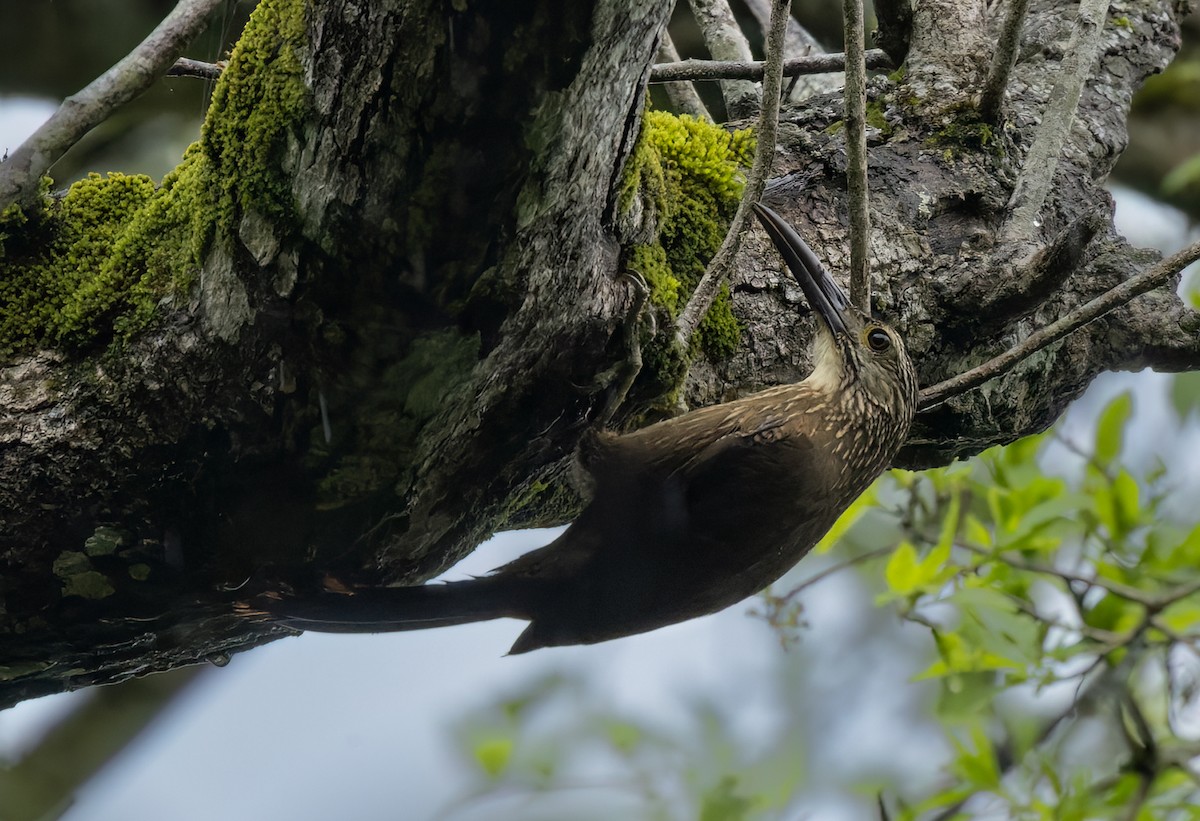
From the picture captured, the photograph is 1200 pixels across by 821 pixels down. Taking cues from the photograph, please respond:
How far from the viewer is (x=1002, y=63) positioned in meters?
2.22

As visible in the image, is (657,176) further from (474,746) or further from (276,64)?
(474,746)

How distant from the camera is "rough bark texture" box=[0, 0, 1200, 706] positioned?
1156mm

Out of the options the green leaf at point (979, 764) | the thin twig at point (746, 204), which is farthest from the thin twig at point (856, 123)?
the green leaf at point (979, 764)

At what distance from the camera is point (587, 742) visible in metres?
2.29

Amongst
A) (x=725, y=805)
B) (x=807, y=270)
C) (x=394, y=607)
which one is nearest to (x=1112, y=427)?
(x=807, y=270)

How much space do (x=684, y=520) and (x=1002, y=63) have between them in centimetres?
122

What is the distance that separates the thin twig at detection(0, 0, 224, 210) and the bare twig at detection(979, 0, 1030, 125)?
1588 millimetres

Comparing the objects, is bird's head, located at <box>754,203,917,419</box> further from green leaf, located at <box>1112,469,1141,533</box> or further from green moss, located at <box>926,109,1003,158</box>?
green leaf, located at <box>1112,469,1141,533</box>

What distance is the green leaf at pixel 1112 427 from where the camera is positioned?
2709 millimetres

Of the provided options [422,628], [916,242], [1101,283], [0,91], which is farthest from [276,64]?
[0,91]

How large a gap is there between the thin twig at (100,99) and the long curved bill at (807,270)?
1054mm

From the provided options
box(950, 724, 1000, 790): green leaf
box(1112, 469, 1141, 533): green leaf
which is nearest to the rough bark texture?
box(1112, 469, 1141, 533): green leaf

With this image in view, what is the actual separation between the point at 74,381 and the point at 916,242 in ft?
5.29

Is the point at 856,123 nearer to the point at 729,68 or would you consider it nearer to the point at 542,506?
the point at 729,68
